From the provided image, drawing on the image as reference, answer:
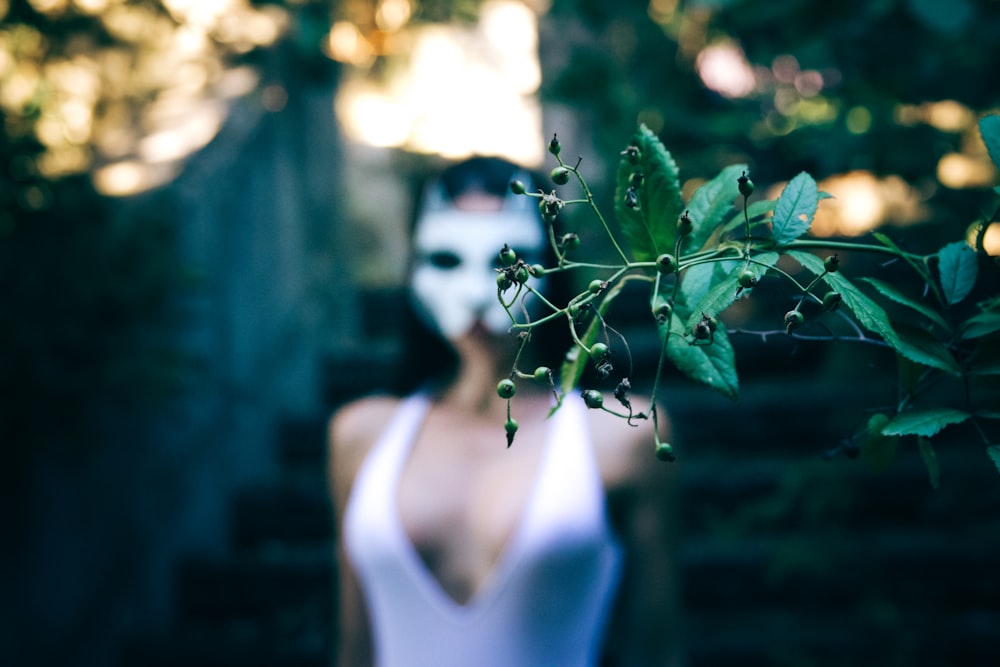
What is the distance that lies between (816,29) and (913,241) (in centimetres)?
59

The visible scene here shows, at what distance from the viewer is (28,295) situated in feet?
6.07

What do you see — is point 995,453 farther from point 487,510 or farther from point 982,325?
point 487,510

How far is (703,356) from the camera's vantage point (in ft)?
1.49

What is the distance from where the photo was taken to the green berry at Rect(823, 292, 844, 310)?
0.41 metres

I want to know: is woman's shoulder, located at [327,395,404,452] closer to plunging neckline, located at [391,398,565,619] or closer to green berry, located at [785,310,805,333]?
plunging neckline, located at [391,398,565,619]

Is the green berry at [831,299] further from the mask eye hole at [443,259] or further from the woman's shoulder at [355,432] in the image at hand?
the woman's shoulder at [355,432]

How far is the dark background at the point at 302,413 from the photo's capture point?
1735 millimetres

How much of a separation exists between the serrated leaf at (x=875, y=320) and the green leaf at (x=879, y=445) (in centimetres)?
6

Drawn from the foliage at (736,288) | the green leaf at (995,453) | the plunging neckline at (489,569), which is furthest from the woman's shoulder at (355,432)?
the green leaf at (995,453)

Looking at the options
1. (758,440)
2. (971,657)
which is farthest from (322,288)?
(971,657)

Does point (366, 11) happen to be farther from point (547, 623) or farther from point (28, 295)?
point (547, 623)

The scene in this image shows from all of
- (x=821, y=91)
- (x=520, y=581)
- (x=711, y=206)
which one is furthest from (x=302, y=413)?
(x=711, y=206)

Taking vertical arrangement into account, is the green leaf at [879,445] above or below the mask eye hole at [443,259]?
below

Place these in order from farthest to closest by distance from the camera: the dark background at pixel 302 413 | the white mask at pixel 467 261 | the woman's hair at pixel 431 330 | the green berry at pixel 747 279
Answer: the dark background at pixel 302 413, the woman's hair at pixel 431 330, the white mask at pixel 467 261, the green berry at pixel 747 279
